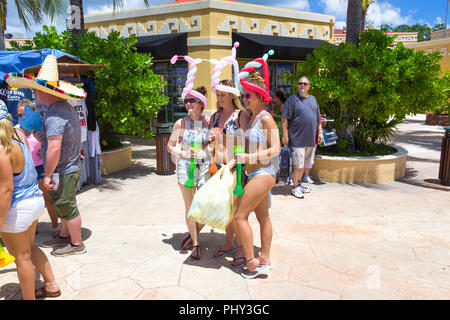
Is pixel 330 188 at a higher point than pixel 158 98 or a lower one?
lower

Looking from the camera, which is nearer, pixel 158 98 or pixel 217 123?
pixel 217 123

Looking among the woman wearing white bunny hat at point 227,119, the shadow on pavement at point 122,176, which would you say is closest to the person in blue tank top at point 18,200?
the woman wearing white bunny hat at point 227,119

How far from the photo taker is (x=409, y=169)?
811 centimetres

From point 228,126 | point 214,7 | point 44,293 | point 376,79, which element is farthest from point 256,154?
point 214,7

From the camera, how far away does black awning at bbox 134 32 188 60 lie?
12.1 metres

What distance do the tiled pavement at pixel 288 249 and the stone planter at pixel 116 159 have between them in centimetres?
108

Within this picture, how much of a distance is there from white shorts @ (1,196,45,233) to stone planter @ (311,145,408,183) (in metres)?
5.45

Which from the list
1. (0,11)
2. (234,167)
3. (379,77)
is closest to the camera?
(234,167)

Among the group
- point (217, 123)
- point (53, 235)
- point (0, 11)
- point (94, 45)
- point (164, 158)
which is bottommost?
point (53, 235)

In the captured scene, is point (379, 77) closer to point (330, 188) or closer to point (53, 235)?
point (330, 188)

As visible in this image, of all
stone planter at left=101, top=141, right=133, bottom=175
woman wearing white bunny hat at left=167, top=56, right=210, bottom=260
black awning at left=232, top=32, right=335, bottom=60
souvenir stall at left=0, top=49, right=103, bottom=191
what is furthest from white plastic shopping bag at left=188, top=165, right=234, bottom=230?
black awning at left=232, top=32, right=335, bottom=60

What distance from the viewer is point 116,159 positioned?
785 centimetres

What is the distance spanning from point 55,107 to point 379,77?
5.52 m

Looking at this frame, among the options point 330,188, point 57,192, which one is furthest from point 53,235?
point 330,188
